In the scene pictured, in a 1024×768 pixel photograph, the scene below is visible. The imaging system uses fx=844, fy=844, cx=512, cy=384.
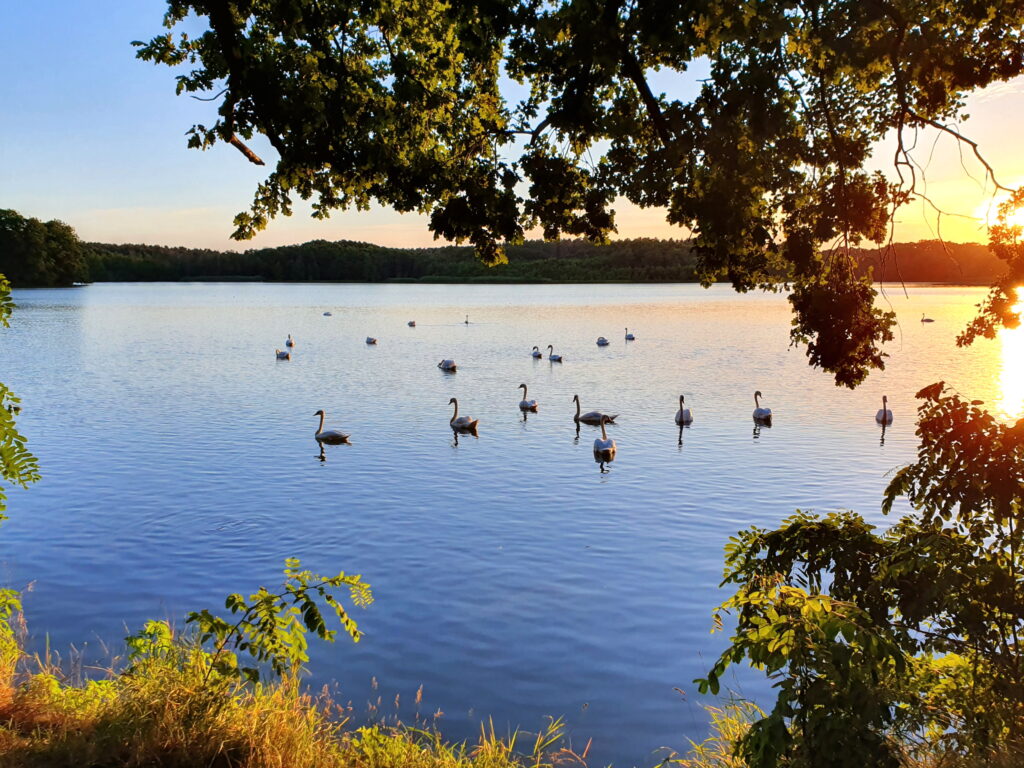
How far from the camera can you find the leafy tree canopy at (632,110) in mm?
6520

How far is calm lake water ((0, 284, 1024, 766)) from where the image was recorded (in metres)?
9.80

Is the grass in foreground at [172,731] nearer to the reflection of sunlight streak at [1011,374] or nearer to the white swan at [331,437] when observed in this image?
the white swan at [331,437]

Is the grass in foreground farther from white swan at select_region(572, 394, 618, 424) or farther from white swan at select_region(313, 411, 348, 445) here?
white swan at select_region(572, 394, 618, 424)

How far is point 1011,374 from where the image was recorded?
35938 millimetres

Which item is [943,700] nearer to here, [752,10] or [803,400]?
[752,10]

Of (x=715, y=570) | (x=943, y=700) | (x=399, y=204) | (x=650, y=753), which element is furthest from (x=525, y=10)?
(x=715, y=570)

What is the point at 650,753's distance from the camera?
26.7 feet

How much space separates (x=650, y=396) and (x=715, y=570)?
19.2 m

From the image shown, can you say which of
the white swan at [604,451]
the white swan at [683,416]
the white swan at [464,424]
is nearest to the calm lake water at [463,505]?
the white swan at [604,451]

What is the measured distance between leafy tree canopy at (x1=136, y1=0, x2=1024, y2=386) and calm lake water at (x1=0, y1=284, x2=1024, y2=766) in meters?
2.26

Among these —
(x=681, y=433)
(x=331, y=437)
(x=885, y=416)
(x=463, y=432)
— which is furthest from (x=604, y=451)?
(x=885, y=416)

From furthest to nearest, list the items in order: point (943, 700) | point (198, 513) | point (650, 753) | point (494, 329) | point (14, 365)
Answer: point (494, 329), point (14, 365), point (198, 513), point (650, 753), point (943, 700)

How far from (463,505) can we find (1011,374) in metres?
29.4

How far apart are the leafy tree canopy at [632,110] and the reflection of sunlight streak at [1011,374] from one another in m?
13.7
